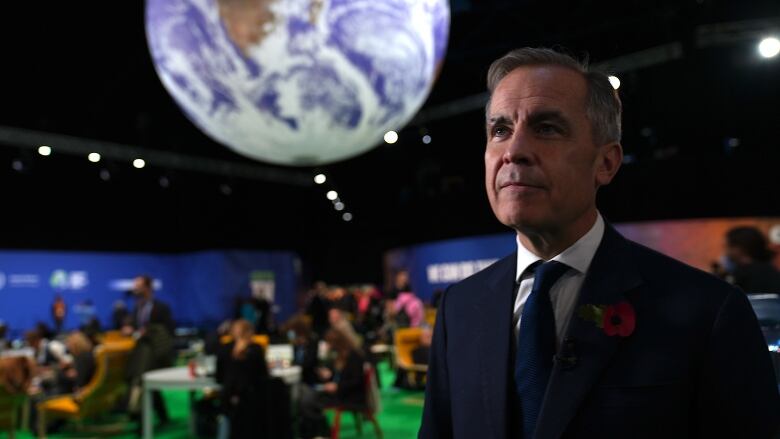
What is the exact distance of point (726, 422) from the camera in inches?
36.7

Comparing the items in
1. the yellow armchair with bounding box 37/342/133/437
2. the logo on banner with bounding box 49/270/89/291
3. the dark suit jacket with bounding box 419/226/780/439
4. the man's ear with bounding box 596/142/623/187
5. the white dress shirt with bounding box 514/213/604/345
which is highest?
the logo on banner with bounding box 49/270/89/291

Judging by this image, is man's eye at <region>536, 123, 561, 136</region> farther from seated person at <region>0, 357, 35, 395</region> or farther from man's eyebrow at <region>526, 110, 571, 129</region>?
seated person at <region>0, 357, 35, 395</region>

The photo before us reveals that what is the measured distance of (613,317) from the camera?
3.26 ft

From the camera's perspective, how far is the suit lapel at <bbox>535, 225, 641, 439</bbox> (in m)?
0.95

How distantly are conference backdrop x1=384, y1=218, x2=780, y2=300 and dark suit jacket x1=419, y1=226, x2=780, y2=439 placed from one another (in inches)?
338

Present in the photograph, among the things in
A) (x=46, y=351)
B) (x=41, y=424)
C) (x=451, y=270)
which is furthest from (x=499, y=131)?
(x=451, y=270)

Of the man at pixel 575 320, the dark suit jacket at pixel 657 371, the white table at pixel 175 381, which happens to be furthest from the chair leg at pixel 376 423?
the dark suit jacket at pixel 657 371

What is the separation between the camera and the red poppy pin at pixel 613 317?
3.22ft

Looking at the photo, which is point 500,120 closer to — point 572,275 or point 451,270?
point 572,275

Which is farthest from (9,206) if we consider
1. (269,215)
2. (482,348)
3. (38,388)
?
(482,348)

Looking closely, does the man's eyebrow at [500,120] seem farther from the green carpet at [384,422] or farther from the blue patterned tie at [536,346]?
the green carpet at [384,422]

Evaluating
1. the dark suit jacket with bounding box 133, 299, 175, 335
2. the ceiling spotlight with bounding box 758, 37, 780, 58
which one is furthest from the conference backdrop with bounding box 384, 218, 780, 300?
the dark suit jacket with bounding box 133, 299, 175, 335

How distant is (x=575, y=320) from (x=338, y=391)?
570 centimetres

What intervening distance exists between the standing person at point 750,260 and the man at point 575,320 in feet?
9.10
